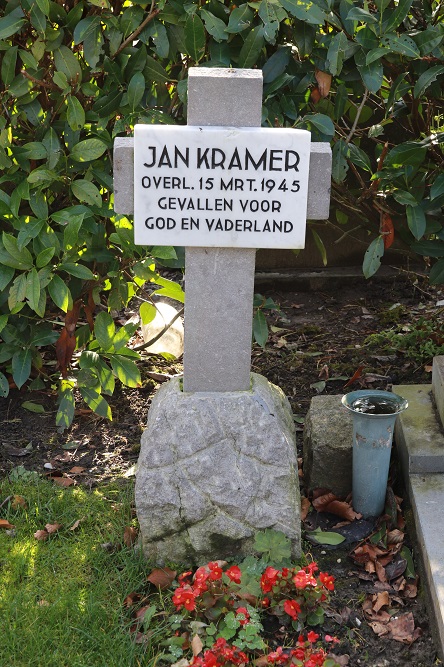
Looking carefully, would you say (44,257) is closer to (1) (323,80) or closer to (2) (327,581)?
(1) (323,80)

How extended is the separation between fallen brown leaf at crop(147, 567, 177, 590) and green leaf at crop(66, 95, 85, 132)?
1754mm

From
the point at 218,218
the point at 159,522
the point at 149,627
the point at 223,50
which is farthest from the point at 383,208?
the point at 149,627

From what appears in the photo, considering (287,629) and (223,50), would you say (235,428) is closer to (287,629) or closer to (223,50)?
(287,629)

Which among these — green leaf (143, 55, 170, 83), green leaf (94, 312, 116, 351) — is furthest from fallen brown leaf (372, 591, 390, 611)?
green leaf (143, 55, 170, 83)

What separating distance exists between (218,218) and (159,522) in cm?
108

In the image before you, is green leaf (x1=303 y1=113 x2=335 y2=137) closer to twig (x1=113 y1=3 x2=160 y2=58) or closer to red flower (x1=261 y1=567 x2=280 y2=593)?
twig (x1=113 y1=3 x2=160 y2=58)

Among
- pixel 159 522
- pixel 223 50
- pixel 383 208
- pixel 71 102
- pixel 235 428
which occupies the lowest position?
pixel 159 522

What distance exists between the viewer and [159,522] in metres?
3.05

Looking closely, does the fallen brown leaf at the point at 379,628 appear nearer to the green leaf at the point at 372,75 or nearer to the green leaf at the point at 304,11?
the green leaf at the point at 372,75

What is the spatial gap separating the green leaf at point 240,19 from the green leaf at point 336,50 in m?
0.32

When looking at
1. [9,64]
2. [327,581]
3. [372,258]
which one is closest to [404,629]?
[327,581]

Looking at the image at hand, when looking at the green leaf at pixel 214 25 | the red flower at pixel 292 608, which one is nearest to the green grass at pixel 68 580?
the red flower at pixel 292 608

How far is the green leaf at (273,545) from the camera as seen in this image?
298 centimetres

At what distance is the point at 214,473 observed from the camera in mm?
3033
